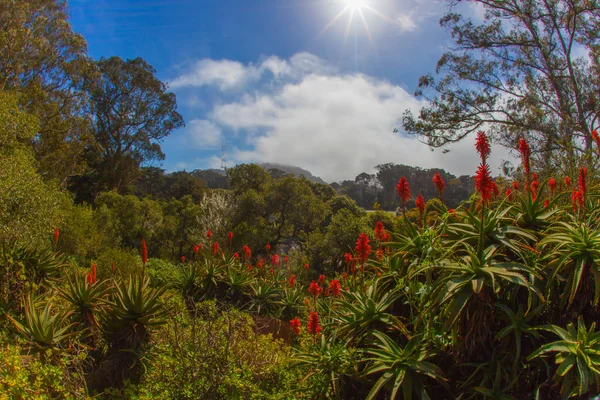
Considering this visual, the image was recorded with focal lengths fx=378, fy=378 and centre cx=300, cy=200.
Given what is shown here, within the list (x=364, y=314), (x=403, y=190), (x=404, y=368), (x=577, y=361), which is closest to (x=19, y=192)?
(x=364, y=314)

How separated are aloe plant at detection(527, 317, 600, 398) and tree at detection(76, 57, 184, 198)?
1183 inches

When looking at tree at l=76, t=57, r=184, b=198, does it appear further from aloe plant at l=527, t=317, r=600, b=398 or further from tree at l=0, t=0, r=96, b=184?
aloe plant at l=527, t=317, r=600, b=398

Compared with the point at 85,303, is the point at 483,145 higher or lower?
higher

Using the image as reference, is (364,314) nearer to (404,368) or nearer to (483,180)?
(404,368)

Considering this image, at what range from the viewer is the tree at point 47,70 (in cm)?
1312

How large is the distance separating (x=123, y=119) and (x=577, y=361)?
3115 centimetres

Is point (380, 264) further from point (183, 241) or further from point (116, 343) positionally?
point (183, 241)

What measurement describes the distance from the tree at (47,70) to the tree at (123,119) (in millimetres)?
10285

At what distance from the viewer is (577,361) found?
2387 mm

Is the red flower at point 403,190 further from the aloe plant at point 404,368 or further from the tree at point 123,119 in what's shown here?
the tree at point 123,119

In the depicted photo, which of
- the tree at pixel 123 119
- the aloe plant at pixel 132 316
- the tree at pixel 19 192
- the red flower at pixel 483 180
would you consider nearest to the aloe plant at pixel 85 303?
the aloe plant at pixel 132 316

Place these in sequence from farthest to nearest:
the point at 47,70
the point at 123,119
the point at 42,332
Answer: the point at 123,119
the point at 47,70
the point at 42,332

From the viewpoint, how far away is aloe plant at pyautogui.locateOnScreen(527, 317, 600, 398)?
235 centimetres

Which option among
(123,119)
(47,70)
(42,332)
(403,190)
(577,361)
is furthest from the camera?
(123,119)
